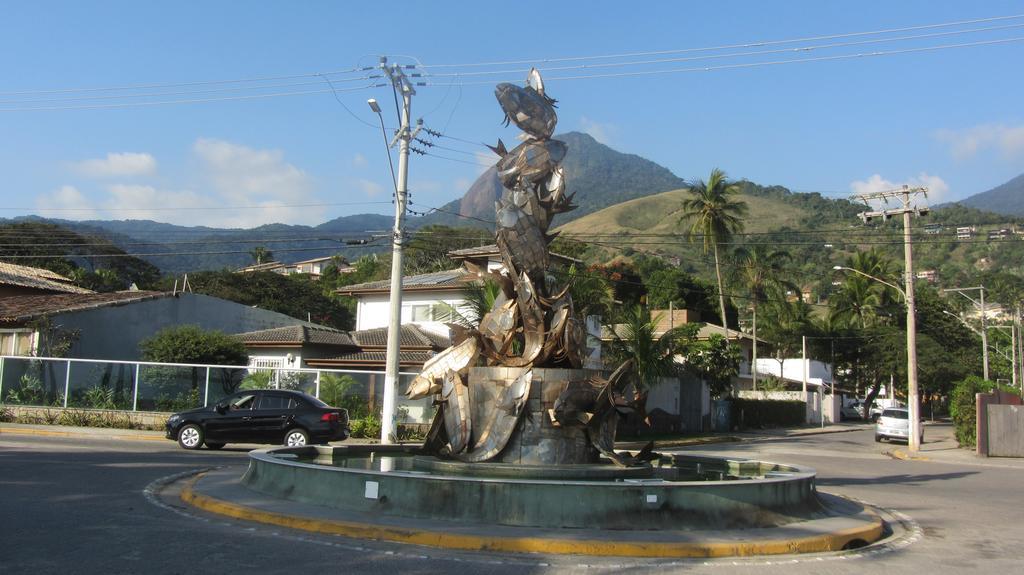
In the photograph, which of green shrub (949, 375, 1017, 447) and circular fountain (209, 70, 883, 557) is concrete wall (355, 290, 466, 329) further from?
circular fountain (209, 70, 883, 557)

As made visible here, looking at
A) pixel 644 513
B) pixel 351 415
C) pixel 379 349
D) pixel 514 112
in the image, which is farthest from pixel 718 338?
pixel 644 513

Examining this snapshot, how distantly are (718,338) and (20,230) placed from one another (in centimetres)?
5639

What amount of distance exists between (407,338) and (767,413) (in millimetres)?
24092

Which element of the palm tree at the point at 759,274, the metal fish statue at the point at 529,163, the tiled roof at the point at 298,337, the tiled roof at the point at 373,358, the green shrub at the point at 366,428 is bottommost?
the green shrub at the point at 366,428

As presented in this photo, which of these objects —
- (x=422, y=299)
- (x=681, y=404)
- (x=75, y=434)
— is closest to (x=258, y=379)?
(x=75, y=434)

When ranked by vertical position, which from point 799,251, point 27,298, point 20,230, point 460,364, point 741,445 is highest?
point 799,251

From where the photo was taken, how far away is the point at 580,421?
13422 millimetres

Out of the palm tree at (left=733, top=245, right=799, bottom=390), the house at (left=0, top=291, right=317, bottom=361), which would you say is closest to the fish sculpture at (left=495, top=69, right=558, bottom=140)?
the house at (left=0, top=291, right=317, bottom=361)

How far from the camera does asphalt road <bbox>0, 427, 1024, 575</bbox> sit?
8.46 meters

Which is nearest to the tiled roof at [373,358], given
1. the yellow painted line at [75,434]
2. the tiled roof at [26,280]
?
the yellow painted line at [75,434]

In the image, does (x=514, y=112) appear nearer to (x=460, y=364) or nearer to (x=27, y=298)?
(x=460, y=364)

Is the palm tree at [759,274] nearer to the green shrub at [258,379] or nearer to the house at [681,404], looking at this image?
the house at [681,404]

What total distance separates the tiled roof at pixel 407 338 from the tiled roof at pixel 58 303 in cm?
909

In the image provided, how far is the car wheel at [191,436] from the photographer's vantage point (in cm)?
2214
